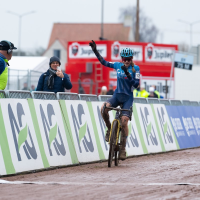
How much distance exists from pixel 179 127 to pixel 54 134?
6545 millimetres

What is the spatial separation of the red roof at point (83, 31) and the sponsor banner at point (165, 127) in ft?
303

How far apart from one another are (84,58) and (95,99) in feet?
82.5

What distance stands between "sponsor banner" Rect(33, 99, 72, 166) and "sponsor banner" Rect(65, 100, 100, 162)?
14.4 inches

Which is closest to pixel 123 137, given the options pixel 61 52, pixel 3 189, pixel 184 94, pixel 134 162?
pixel 134 162

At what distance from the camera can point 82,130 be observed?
11.1m

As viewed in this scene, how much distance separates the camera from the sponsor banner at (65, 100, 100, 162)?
10.8 m

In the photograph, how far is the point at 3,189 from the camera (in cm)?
716

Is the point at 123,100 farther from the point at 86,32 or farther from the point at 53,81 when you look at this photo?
the point at 86,32

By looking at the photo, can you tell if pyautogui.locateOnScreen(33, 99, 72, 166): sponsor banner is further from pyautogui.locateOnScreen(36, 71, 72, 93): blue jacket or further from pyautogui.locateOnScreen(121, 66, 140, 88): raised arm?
pyautogui.locateOnScreen(36, 71, 72, 93): blue jacket

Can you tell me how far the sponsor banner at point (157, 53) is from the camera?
37.4 m

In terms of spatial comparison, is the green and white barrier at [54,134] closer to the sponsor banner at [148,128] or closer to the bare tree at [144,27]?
the sponsor banner at [148,128]

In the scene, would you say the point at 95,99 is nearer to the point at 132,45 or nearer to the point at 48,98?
the point at 48,98

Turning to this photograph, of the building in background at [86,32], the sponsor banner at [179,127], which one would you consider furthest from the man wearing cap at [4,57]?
the building in background at [86,32]

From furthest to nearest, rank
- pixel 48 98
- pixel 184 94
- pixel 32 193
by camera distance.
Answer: pixel 184 94, pixel 48 98, pixel 32 193
